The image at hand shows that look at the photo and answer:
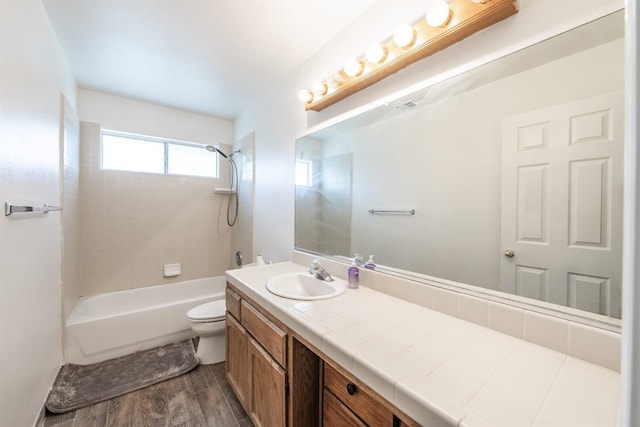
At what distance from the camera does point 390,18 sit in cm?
129

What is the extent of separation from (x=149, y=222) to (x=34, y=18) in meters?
1.89

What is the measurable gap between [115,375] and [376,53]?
2774 mm

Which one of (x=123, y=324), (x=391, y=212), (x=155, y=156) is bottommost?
(x=123, y=324)

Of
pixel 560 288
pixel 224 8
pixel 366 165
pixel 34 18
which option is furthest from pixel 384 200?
pixel 34 18

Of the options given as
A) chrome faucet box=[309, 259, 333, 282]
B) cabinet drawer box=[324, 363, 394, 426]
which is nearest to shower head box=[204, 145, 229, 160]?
chrome faucet box=[309, 259, 333, 282]

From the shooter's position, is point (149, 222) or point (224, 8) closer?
point (224, 8)

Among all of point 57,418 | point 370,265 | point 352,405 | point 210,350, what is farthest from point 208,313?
point 352,405

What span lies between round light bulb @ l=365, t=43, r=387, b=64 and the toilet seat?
6.80 feet

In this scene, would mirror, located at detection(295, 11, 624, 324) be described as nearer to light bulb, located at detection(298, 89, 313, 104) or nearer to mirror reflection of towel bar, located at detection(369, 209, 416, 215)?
mirror reflection of towel bar, located at detection(369, 209, 416, 215)

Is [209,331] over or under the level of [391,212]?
under

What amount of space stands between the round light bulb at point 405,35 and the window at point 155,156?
8.91 feet

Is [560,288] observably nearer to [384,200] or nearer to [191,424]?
[384,200]

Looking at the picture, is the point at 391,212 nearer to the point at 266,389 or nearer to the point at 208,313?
the point at 266,389

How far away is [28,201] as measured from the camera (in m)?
1.30
